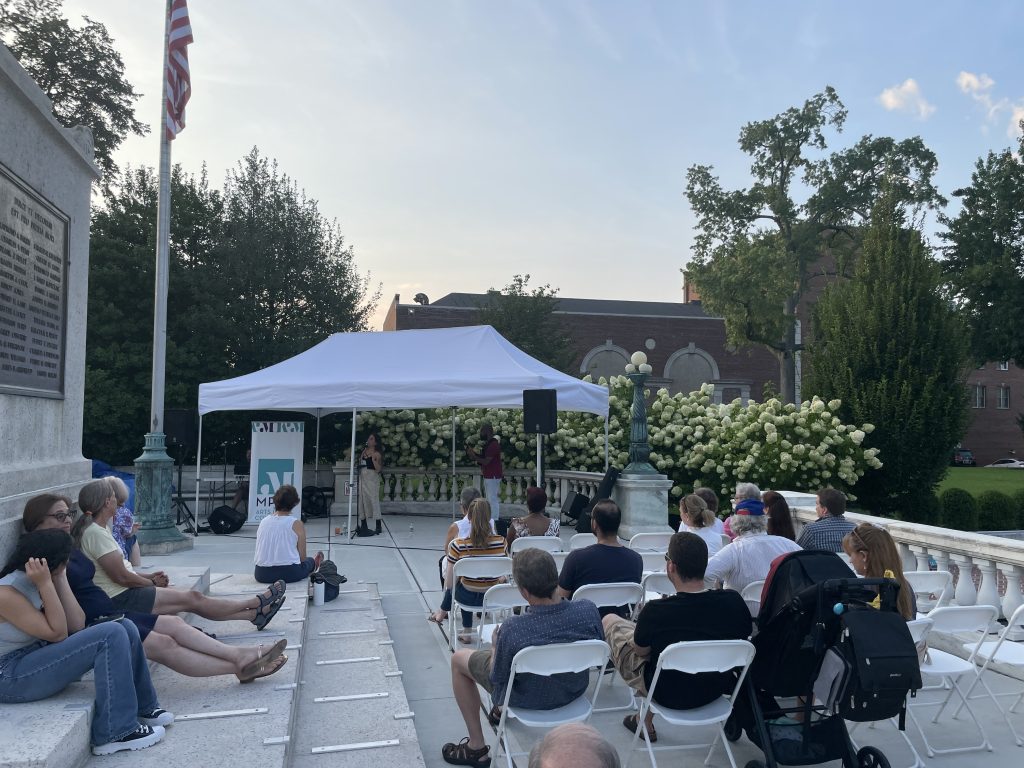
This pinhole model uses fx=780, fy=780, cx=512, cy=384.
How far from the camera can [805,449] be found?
13414mm

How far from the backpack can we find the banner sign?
11.4 metres

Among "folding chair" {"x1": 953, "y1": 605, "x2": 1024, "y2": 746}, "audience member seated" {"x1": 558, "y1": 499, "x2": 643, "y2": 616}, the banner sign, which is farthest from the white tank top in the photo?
the banner sign

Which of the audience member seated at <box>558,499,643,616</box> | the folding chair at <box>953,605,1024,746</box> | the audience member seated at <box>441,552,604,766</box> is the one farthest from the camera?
the audience member seated at <box>558,499,643,616</box>

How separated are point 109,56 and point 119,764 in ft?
77.7

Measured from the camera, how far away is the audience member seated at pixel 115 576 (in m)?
4.74

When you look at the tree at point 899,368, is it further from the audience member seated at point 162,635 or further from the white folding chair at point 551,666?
the audience member seated at point 162,635

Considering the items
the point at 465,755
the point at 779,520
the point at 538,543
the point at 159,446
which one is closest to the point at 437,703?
the point at 465,755

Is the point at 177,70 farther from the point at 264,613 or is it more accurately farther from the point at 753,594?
the point at 753,594

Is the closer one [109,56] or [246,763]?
[246,763]

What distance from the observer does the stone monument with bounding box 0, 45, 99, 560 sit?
4699 millimetres

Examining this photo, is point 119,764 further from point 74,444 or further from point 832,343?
point 832,343

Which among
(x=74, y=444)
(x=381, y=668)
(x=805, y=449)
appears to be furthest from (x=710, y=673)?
(x=805, y=449)

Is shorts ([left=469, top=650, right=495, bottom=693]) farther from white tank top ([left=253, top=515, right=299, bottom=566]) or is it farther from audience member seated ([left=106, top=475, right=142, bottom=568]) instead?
white tank top ([left=253, top=515, right=299, bottom=566])

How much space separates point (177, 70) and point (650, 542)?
30.5 feet
